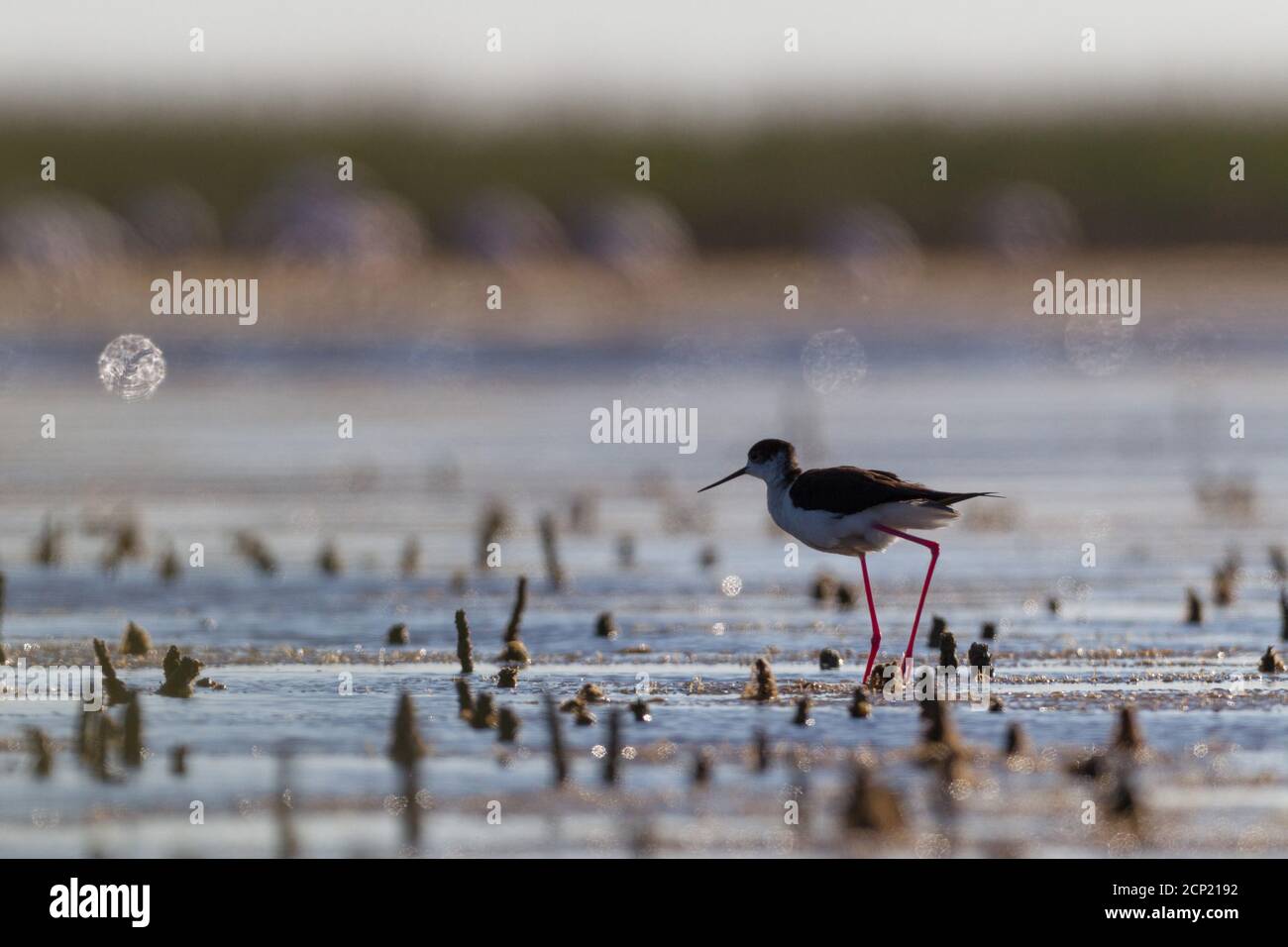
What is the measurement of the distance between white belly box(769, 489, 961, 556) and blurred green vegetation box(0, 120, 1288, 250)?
34321 mm

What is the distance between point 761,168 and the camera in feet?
163

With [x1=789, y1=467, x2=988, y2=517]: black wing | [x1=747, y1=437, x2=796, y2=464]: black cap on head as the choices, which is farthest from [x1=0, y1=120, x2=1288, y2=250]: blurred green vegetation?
[x1=789, y1=467, x2=988, y2=517]: black wing

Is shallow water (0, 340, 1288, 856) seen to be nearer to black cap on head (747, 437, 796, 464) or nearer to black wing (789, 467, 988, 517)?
black wing (789, 467, 988, 517)

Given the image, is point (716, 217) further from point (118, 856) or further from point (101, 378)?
point (118, 856)

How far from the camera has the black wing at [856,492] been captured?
9086 millimetres

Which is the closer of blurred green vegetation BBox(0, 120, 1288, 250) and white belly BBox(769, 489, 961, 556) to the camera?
white belly BBox(769, 489, 961, 556)

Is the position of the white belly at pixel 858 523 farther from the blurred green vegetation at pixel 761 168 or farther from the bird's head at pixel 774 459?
the blurred green vegetation at pixel 761 168

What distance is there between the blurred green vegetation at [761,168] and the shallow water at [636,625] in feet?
82.3

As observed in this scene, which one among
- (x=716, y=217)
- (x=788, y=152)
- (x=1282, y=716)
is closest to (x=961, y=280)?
(x=716, y=217)

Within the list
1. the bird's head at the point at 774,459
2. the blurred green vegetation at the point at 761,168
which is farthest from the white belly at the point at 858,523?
the blurred green vegetation at the point at 761,168

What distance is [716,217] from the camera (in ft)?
146

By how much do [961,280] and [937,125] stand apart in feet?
60.5

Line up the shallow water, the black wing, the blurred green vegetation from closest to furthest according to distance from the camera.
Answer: the shallow water, the black wing, the blurred green vegetation

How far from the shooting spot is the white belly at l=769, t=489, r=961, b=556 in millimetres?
9148
